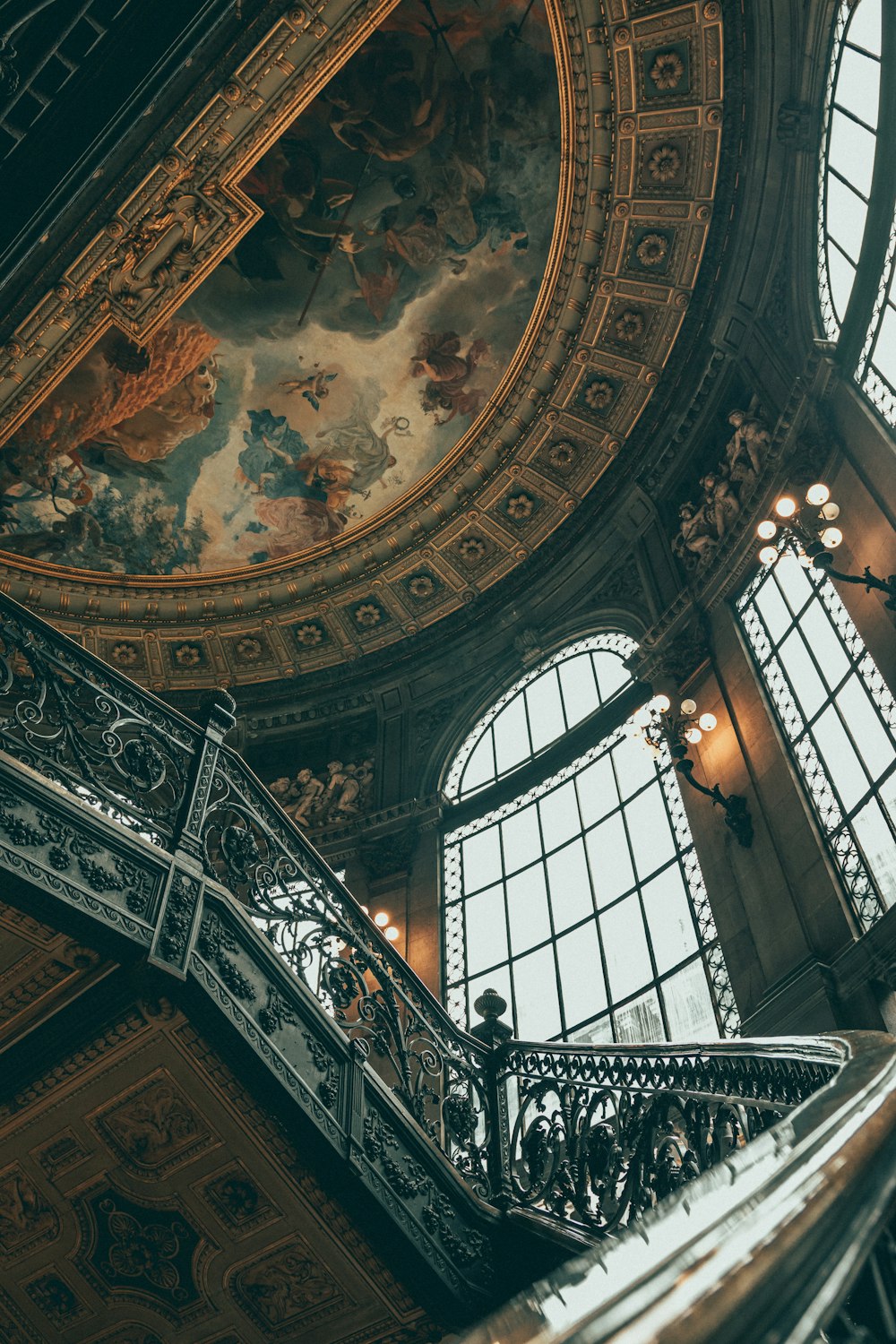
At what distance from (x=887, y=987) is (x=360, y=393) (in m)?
11.4

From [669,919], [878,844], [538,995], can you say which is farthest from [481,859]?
[878,844]

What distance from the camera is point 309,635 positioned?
52.1ft

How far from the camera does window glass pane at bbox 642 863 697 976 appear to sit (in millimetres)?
9305

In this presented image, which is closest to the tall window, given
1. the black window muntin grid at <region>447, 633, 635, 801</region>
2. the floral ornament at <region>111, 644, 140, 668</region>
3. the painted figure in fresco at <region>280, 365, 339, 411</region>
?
the black window muntin grid at <region>447, 633, 635, 801</region>

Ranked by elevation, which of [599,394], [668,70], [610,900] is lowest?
[610,900]

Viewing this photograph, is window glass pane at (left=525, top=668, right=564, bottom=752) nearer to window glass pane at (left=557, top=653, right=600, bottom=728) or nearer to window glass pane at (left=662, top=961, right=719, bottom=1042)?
window glass pane at (left=557, top=653, right=600, bottom=728)

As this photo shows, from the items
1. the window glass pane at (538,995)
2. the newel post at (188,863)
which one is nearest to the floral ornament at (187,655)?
the window glass pane at (538,995)

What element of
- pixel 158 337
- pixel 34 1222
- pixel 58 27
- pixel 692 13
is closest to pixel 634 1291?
pixel 34 1222

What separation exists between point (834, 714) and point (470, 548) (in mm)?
7564

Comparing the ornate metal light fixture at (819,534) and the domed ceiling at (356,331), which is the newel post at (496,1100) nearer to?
the ornate metal light fixture at (819,534)

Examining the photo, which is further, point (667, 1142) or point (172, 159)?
point (172, 159)

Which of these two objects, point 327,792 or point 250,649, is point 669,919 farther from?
point 250,649

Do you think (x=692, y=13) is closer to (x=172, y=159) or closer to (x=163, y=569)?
(x=172, y=159)

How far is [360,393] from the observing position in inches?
606
